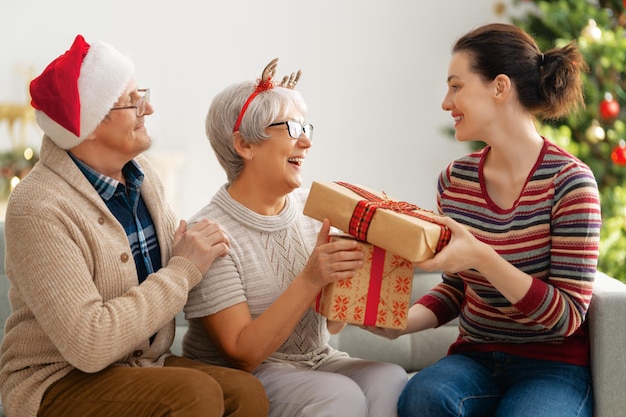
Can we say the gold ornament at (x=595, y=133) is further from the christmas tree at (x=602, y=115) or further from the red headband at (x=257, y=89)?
the red headband at (x=257, y=89)

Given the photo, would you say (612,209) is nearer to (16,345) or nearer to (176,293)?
(176,293)

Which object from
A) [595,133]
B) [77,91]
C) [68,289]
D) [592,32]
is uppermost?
[592,32]

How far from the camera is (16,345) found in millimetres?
1903

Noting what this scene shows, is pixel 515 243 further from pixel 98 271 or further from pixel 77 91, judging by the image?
pixel 77 91

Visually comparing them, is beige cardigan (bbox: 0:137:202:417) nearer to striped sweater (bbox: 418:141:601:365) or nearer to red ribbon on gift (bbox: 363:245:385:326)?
red ribbon on gift (bbox: 363:245:385:326)

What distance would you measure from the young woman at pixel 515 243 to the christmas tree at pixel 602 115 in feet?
6.46

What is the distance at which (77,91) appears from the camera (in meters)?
1.93

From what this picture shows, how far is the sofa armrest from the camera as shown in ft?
6.55

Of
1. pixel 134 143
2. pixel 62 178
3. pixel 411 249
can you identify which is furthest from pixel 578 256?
pixel 62 178

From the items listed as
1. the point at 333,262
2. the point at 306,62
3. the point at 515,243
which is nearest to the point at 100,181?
the point at 333,262

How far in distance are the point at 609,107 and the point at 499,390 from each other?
2352 millimetres

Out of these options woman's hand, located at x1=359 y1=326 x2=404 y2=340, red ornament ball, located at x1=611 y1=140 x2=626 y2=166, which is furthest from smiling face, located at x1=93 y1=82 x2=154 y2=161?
red ornament ball, located at x1=611 y1=140 x2=626 y2=166

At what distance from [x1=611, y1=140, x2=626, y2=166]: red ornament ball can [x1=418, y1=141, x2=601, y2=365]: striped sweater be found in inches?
78.8

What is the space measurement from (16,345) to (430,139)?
3.97 meters
